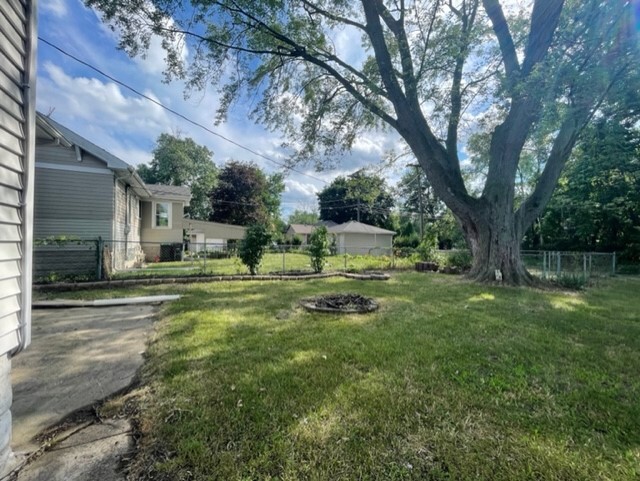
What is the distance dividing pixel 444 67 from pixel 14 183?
9505 millimetres

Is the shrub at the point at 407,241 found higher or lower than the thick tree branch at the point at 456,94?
lower

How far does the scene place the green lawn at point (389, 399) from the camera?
1.76 metres

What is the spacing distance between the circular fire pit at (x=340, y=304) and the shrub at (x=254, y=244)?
3572 mm

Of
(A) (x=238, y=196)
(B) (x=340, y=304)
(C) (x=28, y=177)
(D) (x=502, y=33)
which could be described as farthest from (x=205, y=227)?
(C) (x=28, y=177)

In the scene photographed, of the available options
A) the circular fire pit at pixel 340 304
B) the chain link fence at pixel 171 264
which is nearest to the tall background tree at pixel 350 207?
the chain link fence at pixel 171 264

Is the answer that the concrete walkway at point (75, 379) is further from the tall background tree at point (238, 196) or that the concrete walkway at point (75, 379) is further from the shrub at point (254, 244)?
the tall background tree at point (238, 196)

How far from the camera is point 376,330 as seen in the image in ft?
14.3

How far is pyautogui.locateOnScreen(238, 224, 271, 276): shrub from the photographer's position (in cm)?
934

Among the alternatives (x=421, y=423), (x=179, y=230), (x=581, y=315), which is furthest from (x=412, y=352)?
(x=179, y=230)

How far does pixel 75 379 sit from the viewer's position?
2.88 metres

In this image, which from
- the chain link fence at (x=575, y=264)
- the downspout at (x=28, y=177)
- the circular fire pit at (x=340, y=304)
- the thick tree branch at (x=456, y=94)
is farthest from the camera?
the chain link fence at (x=575, y=264)

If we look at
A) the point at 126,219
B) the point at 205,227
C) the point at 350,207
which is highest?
the point at 350,207

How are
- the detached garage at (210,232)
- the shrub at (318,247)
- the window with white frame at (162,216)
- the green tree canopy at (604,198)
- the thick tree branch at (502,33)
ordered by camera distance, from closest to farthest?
the thick tree branch at (502,33) → the shrub at (318,247) → the green tree canopy at (604,198) → the window with white frame at (162,216) → the detached garage at (210,232)

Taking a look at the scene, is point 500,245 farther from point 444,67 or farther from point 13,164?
point 13,164
